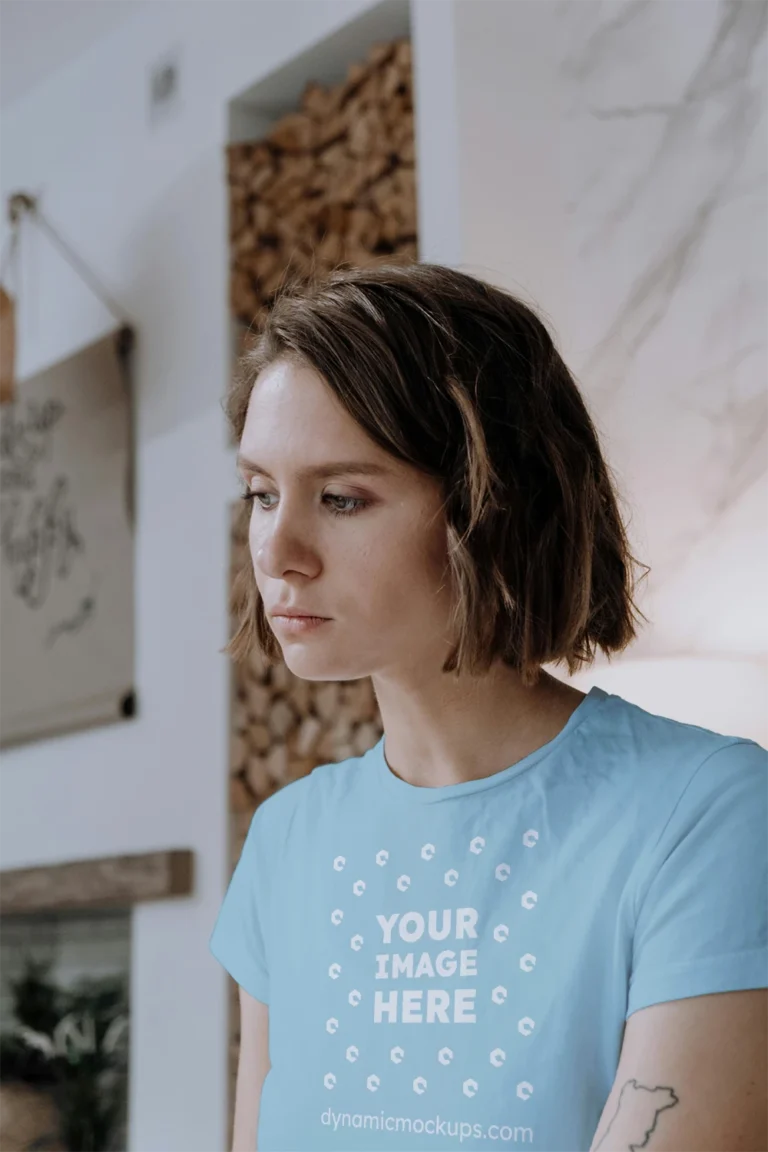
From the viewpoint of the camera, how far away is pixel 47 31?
11.6 feet

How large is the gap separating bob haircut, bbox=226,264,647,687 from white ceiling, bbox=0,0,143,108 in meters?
2.69

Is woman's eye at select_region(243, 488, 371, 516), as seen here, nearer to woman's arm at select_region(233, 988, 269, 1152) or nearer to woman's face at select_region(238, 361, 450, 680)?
woman's face at select_region(238, 361, 450, 680)

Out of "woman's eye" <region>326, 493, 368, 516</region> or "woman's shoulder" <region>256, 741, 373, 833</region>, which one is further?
"woman's shoulder" <region>256, 741, 373, 833</region>

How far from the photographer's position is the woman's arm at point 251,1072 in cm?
126

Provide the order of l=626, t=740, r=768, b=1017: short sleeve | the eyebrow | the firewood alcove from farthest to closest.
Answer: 1. the firewood alcove
2. the eyebrow
3. l=626, t=740, r=768, b=1017: short sleeve

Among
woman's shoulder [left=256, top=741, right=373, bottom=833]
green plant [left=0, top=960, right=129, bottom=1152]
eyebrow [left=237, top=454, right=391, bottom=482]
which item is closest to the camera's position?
eyebrow [left=237, top=454, right=391, bottom=482]

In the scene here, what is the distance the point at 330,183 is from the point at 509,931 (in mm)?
2093

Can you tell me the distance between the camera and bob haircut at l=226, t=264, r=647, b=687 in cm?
102

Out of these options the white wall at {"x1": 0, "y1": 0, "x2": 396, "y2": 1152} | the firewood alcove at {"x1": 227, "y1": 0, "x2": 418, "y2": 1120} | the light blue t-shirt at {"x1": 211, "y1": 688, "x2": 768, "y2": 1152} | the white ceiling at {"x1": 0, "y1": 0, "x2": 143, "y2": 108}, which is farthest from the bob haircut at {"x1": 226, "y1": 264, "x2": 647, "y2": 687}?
the white ceiling at {"x1": 0, "y1": 0, "x2": 143, "y2": 108}

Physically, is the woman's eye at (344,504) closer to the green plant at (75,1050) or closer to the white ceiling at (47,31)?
the green plant at (75,1050)

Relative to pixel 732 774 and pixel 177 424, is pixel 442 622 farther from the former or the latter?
pixel 177 424

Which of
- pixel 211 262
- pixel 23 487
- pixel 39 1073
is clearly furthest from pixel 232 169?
pixel 39 1073

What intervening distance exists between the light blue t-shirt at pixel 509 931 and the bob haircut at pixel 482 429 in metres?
0.10

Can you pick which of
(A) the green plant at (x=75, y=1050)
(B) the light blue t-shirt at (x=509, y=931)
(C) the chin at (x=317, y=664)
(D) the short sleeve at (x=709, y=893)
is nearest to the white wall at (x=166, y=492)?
(A) the green plant at (x=75, y=1050)
